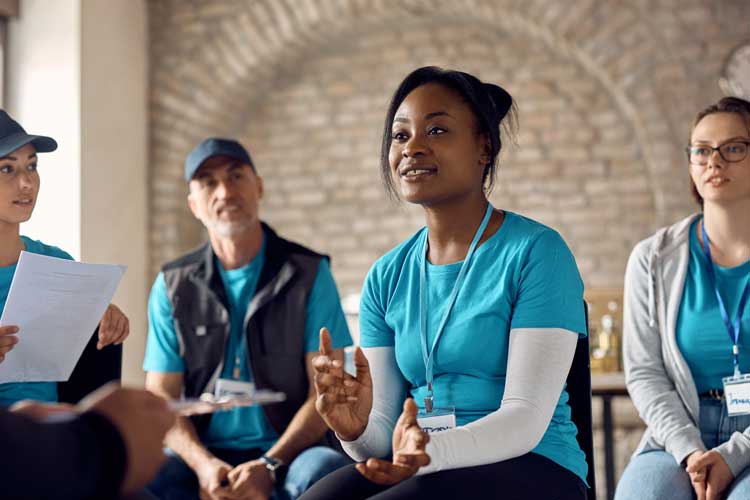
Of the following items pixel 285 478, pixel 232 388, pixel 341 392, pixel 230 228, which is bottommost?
pixel 285 478

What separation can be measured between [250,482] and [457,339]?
3.44ft

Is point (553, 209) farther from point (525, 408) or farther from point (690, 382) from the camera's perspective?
point (525, 408)

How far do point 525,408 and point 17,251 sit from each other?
1.44m

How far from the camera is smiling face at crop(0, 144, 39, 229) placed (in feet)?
7.88

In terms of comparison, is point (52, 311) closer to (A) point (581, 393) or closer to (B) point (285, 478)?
(B) point (285, 478)

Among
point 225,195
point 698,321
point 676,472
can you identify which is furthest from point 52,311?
point 698,321

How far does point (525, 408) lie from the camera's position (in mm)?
1763

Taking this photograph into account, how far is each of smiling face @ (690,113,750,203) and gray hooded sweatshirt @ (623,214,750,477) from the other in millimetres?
125

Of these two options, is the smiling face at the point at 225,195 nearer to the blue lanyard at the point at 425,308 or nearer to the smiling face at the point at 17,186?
the smiling face at the point at 17,186

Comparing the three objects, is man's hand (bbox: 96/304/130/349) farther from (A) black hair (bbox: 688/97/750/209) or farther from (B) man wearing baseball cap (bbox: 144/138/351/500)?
(A) black hair (bbox: 688/97/750/209)

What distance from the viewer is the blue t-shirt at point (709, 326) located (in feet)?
7.97

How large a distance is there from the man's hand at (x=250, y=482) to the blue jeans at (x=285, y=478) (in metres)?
0.07

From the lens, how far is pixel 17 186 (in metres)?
2.41

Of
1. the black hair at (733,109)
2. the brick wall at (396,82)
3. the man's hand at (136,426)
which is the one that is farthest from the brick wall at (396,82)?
the man's hand at (136,426)
